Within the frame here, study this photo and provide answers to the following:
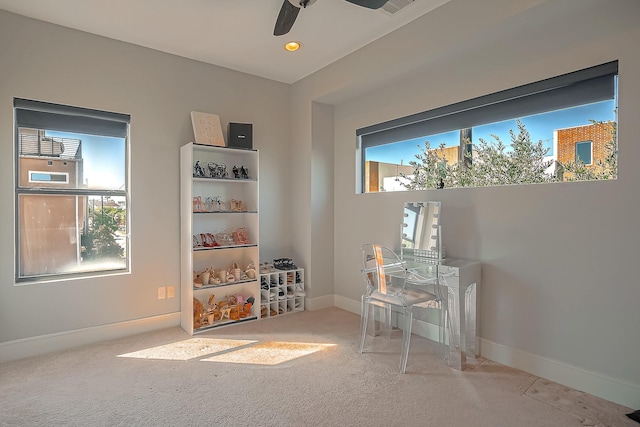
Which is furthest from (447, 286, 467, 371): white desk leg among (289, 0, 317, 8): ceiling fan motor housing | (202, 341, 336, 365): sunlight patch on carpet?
(289, 0, 317, 8): ceiling fan motor housing

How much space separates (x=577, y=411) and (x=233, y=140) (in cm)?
343

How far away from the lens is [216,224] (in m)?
3.68

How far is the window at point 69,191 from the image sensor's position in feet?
9.21

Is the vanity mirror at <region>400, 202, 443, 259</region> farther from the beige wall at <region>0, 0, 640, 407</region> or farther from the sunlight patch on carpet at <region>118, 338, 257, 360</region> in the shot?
the sunlight patch on carpet at <region>118, 338, 257, 360</region>

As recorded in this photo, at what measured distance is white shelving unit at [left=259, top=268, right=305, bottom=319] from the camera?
368 centimetres

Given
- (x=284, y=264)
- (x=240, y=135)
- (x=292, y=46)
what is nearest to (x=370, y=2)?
(x=292, y=46)

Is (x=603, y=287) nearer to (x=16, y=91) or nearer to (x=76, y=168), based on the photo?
(x=76, y=168)

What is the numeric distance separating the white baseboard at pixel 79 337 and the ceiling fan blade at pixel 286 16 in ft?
8.98

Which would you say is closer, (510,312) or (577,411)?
(577,411)

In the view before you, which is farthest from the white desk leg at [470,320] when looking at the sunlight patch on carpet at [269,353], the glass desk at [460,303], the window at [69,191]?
the window at [69,191]

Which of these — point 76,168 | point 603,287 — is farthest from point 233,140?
point 603,287

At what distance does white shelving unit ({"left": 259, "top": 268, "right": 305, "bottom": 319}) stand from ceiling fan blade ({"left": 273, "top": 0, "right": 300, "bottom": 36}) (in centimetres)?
230

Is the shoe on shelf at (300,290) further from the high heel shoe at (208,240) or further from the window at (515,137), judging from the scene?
the window at (515,137)

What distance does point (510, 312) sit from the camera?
8.34ft
